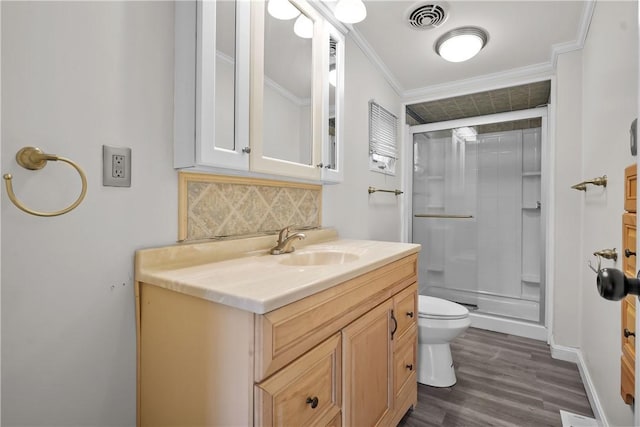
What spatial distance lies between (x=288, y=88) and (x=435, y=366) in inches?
70.2

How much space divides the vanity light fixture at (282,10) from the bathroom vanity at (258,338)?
95 centimetres

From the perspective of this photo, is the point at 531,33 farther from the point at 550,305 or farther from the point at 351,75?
the point at 550,305

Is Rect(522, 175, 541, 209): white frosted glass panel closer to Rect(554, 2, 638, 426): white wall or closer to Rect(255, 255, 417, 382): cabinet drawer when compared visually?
Rect(554, 2, 638, 426): white wall

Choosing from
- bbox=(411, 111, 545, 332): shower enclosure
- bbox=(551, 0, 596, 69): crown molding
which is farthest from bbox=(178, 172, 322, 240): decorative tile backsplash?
bbox=(411, 111, 545, 332): shower enclosure

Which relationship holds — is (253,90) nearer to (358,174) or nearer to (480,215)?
(358,174)

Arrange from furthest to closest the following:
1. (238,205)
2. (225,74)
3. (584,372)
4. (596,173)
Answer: (584,372)
(596,173)
(238,205)
(225,74)

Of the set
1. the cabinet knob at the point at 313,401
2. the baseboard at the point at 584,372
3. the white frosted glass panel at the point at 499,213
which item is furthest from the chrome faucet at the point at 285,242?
the white frosted glass panel at the point at 499,213

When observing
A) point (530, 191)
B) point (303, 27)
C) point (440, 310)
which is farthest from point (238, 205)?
point (530, 191)

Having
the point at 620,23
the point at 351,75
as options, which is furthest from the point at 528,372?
the point at 351,75

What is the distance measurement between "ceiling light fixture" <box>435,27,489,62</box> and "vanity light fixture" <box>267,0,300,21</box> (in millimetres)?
1186

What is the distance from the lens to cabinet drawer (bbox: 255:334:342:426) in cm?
74

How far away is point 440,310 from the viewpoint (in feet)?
6.42

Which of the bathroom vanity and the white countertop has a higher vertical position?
the white countertop

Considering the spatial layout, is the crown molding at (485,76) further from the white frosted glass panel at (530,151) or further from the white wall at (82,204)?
the white wall at (82,204)
